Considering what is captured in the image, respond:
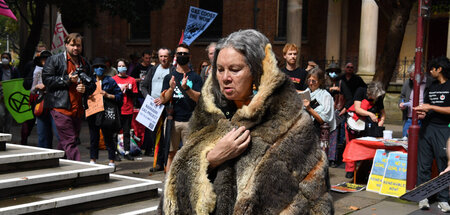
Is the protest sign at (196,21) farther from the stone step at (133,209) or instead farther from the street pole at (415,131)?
the stone step at (133,209)

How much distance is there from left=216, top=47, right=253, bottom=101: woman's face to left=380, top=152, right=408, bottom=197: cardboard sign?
596 cm

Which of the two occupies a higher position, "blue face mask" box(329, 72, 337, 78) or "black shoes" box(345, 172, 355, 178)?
Answer: "blue face mask" box(329, 72, 337, 78)

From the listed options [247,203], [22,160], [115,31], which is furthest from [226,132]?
[115,31]

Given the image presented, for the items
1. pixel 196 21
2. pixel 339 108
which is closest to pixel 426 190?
pixel 196 21

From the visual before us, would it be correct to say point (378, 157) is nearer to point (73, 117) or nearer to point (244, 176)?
point (73, 117)

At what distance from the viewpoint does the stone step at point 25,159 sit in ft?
18.4

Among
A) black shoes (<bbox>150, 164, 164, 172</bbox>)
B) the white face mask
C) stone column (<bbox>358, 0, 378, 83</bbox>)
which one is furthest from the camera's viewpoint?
stone column (<bbox>358, 0, 378, 83</bbox>)

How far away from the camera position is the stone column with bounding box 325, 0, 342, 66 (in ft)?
77.1

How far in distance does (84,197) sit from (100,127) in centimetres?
336

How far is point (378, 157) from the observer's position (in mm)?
8078

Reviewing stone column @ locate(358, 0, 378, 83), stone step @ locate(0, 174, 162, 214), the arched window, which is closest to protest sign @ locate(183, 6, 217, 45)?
stone step @ locate(0, 174, 162, 214)

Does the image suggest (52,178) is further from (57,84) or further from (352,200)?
(352,200)

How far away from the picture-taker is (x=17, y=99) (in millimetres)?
10531

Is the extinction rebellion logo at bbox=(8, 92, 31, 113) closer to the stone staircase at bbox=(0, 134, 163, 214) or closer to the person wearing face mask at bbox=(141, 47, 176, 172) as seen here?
the person wearing face mask at bbox=(141, 47, 176, 172)
